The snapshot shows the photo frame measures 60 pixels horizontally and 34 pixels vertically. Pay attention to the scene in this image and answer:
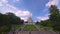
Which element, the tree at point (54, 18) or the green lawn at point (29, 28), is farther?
the green lawn at point (29, 28)

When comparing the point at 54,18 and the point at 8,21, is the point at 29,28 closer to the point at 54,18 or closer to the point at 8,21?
the point at 8,21

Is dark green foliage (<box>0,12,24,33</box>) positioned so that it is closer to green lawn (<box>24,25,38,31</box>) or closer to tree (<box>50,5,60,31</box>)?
green lawn (<box>24,25,38,31</box>)

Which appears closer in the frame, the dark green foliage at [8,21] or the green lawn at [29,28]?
the dark green foliage at [8,21]

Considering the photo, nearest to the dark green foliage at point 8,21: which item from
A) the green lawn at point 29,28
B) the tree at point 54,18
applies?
the green lawn at point 29,28

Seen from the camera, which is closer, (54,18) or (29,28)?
(54,18)

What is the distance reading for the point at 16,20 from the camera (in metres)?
8.41

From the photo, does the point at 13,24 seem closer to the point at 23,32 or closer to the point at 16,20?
the point at 16,20

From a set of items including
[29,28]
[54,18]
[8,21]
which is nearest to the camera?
[54,18]

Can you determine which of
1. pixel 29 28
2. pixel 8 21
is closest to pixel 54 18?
pixel 29 28

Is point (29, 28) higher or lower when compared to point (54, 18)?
lower

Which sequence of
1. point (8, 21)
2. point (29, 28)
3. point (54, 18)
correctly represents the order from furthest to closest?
point (29, 28) → point (8, 21) → point (54, 18)

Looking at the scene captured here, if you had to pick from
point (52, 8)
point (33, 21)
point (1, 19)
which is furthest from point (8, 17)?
point (52, 8)

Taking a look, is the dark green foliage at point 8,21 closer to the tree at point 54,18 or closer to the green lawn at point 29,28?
the green lawn at point 29,28

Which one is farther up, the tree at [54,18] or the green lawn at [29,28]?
the tree at [54,18]
